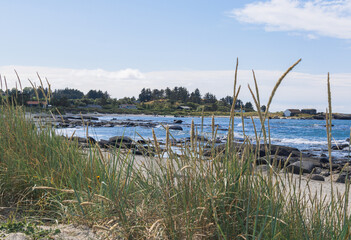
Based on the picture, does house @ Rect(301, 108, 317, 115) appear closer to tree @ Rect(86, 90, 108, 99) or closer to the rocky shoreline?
tree @ Rect(86, 90, 108, 99)

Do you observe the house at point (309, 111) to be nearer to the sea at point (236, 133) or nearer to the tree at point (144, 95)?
the tree at point (144, 95)

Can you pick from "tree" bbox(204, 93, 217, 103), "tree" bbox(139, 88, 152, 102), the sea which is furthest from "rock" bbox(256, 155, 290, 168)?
"tree" bbox(139, 88, 152, 102)

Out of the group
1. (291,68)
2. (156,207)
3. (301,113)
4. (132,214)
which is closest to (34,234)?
(132,214)

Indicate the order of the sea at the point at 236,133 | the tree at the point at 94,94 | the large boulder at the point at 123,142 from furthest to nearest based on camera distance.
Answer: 1. the tree at the point at 94,94
2. the sea at the point at 236,133
3. the large boulder at the point at 123,142

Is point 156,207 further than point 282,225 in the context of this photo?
Yes

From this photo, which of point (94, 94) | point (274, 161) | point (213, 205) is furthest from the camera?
point (94, 94)

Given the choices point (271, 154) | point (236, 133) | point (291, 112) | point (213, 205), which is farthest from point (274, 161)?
point (291, 112)

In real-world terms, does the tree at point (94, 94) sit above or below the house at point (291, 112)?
above

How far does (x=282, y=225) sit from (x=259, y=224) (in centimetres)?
16

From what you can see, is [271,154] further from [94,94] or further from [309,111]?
[94,94]

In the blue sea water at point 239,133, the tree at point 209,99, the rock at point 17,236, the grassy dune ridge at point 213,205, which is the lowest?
the blue sea water at point 239,133

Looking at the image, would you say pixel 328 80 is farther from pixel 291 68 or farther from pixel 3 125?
pixel 3 125

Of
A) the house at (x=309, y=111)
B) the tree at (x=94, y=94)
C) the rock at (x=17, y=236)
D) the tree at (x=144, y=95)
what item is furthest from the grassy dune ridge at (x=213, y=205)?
the tree at (x=94, y=94)

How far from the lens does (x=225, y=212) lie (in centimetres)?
207
